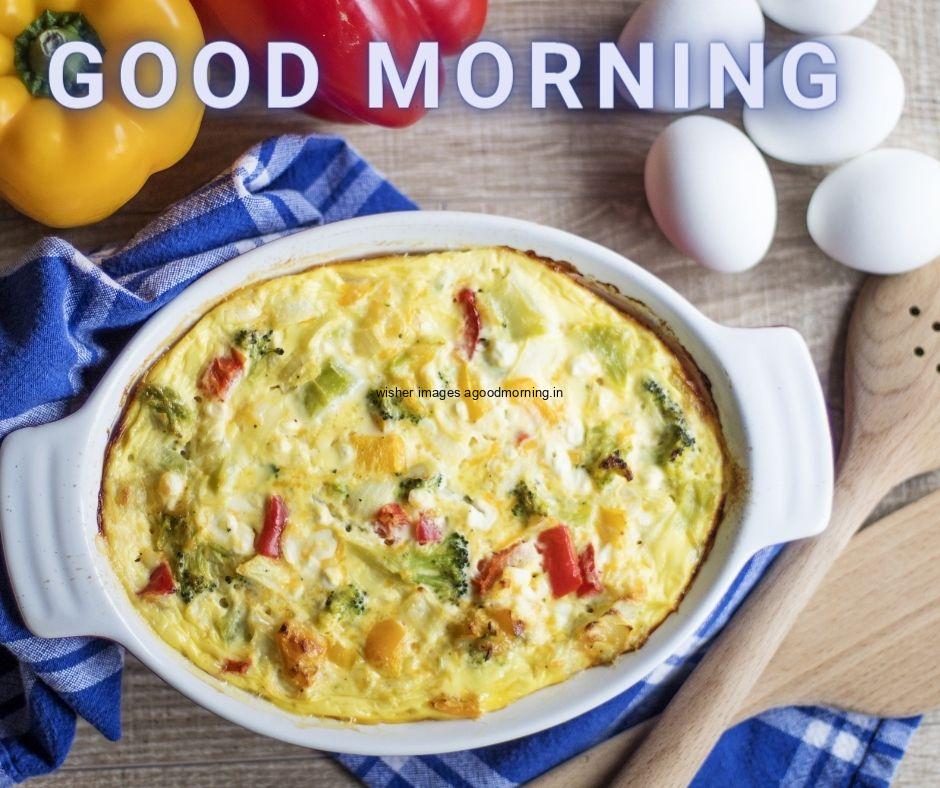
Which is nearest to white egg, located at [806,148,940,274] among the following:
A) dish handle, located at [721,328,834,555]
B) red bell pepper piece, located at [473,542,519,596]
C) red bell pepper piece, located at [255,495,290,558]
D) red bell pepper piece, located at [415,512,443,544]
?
dish handle, located at [721,328,834,555]

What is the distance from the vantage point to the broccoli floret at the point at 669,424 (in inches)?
95.3

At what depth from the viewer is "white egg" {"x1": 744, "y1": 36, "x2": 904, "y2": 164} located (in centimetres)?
266

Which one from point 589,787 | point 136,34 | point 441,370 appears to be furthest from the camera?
point 589,787

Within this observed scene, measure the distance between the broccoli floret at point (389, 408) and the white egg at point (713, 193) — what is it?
0.86 meters

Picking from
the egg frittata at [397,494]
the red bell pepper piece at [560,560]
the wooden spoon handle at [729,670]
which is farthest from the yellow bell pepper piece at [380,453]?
the wooden spoon handle at [729,670]

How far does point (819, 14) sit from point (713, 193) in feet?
1.98

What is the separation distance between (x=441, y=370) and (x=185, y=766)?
4.32 feet

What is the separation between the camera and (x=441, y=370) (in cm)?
236

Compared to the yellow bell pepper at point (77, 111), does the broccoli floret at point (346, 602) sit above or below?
below

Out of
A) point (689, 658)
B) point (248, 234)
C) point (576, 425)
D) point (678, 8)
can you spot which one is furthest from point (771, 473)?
point (248, 234)

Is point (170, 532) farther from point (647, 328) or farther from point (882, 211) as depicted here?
point (882, 211)

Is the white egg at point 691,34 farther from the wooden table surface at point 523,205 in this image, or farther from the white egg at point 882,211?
the white egg at point 882,211

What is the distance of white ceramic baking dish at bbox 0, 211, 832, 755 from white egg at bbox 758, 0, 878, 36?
3.01 ft

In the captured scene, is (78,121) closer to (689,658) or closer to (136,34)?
(136,34)
